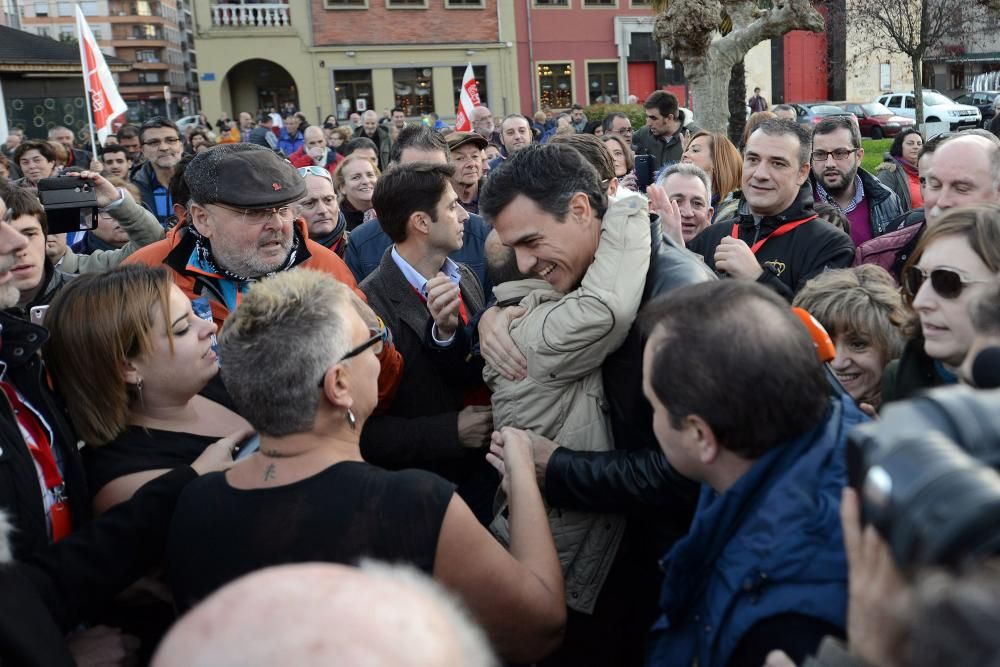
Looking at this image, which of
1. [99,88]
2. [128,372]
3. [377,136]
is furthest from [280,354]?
[377,136]

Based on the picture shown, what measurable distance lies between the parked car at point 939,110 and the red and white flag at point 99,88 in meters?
26.5

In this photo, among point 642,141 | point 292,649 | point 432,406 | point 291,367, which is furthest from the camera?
Answer: point 642,141

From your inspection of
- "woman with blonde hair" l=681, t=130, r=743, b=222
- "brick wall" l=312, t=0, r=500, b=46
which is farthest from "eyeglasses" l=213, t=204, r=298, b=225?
"brick wall" l=312, t=0, r=500, b=46

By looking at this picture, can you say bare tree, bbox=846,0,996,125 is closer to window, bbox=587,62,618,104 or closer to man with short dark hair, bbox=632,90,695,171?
window, bbox=587,62,618,104

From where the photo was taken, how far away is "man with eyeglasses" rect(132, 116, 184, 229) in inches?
287

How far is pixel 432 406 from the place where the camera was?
3139mm

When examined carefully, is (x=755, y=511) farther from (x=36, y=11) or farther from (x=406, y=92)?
(x=36, y=11)

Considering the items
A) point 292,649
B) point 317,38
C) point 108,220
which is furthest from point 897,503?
point 317,38

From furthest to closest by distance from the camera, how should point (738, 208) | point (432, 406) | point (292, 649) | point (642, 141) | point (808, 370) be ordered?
point (642, 141) → point (738, 208) → point (432, 406) → point (808, 370) → point (292, 649)

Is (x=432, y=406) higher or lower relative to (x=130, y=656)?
higher

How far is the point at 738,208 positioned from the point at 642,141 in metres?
5.01

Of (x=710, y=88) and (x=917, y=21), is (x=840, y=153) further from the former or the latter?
(x=917, y=21)

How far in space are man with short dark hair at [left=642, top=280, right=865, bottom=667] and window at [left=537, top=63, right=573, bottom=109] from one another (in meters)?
34.4

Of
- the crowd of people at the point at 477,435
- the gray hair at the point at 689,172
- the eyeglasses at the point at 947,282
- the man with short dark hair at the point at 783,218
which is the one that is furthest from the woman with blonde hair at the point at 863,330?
the gray hair at the point at 689,172
